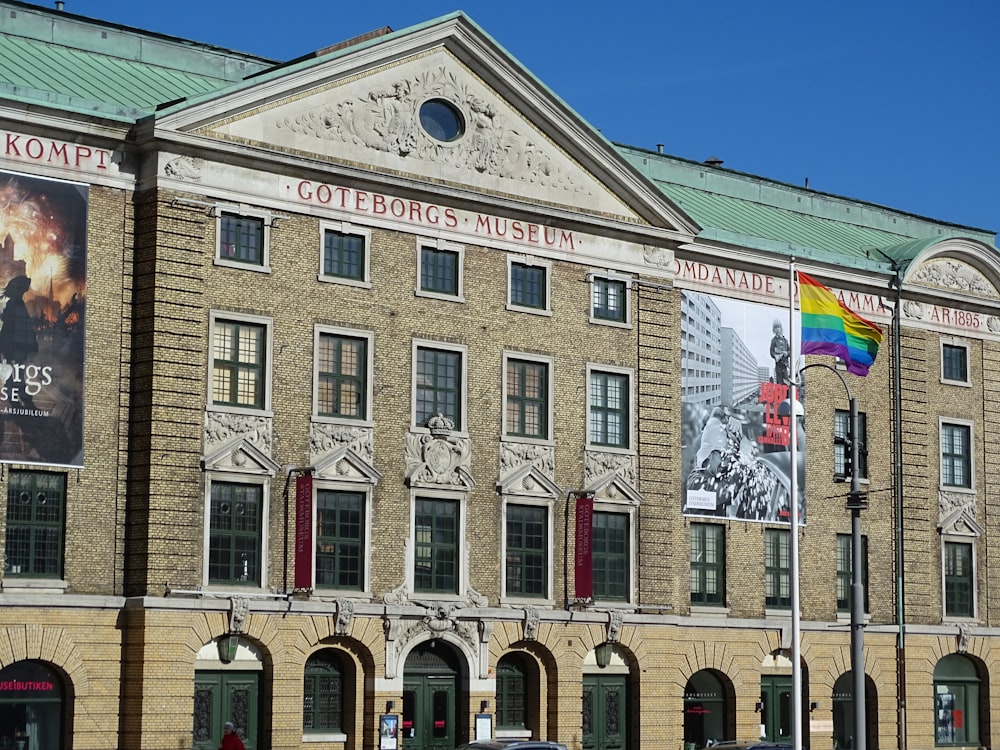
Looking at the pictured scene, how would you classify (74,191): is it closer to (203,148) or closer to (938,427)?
(203,148)

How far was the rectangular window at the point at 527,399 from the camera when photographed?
2095 inches

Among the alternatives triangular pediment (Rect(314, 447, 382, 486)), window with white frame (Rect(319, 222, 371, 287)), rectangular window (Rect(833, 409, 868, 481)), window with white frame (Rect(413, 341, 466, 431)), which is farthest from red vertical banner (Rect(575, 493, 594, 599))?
rectangular window (Rect(833, 409, 868, 481))

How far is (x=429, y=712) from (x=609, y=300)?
13025 millimetres

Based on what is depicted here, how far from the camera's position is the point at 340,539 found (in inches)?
1945

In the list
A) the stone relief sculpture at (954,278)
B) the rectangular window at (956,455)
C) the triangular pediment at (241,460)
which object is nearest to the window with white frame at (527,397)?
the triangular pediment at (241,460)

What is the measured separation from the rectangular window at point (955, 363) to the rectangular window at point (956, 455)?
5.44 ft

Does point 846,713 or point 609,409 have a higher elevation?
point 609,409

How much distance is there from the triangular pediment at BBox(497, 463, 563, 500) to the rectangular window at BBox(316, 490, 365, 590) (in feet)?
14.7

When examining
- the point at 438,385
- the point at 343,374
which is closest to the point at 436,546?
the point at 438,385

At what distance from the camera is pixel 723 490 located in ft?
190

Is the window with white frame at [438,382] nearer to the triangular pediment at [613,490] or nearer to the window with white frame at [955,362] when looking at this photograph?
the triangular pediment at [613,490]

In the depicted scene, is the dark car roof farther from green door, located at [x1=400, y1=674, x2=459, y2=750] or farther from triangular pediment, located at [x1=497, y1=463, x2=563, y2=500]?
triangular pediment, located at [x1=497, y1=463, x2=563, y2=500]

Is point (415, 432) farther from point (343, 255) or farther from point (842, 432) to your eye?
point (842, 432)

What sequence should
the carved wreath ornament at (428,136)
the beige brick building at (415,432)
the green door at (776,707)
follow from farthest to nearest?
the green door at (776,707), the carved wreath ornament at (428,136), the beige brick building at (415,432)
